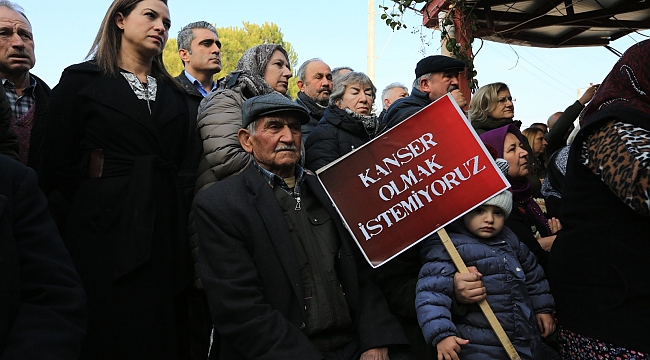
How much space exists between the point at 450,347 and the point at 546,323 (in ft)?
1.91

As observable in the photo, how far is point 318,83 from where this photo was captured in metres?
5.43

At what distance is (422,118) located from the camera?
3.03 meters

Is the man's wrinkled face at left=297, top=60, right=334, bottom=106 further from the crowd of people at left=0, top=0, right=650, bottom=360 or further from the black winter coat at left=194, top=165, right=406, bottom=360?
the black winter coat at left=194, top=165, right=406, bottom=360

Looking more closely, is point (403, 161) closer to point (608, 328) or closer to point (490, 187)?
point (490, 187)

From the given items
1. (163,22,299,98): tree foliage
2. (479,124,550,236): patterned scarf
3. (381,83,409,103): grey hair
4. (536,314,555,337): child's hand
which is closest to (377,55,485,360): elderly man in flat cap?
(536,314,555,337): child's hand

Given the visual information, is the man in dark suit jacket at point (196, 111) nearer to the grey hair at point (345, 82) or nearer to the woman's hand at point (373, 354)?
the woman's hand at point (373, 354)

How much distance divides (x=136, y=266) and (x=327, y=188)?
39.7 inches

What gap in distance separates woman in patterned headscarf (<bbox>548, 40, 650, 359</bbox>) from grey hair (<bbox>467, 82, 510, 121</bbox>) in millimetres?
2138

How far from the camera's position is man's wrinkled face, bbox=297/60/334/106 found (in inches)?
214

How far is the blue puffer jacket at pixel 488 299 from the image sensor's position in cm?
277

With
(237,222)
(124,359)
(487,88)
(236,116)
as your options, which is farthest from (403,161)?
(487,88)

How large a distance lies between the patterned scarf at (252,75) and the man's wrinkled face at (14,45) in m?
1.24

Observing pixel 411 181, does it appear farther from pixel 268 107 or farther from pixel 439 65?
pixel 439 65

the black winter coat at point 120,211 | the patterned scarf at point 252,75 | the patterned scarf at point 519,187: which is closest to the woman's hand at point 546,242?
the patterned scarf at point 519,187
